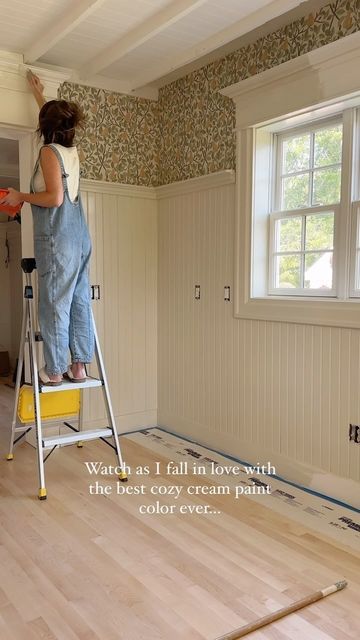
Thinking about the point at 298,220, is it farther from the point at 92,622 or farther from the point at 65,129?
the point at 92,622

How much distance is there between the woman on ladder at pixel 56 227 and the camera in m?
2.78

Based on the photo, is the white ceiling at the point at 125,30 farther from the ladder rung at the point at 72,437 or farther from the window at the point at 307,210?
the ladder rung at the point at 72,437

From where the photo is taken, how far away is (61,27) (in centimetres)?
284

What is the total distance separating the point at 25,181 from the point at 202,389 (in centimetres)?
194

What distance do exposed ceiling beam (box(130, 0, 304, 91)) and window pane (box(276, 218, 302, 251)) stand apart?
1100 millimetres

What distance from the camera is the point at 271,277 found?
3.37 metres

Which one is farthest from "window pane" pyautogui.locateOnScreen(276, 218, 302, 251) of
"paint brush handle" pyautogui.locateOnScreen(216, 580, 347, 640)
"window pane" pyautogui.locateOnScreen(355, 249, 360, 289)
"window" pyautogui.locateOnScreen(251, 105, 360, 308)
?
"paint brush handle" pyautogui.locateOnScreen(216, 580, 347, 640)

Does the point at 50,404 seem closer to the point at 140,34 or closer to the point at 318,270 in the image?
the point at 318,270

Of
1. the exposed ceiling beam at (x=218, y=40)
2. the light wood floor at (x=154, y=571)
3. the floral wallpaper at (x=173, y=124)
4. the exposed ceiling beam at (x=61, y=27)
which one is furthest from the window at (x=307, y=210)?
the light wood floor at (x=154, y=571)

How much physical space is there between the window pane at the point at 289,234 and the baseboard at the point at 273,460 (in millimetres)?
1284

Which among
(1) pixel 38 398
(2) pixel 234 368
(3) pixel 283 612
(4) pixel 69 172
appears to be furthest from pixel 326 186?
(3) pixel 283 612

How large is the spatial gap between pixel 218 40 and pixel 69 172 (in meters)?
1.19

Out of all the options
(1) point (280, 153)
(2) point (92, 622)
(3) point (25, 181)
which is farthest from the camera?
(3) point (25, 181)

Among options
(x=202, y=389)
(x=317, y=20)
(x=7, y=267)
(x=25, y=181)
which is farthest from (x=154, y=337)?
(x=7, y=267)
